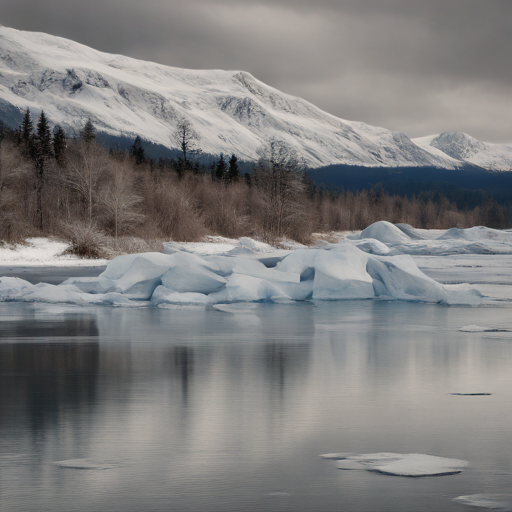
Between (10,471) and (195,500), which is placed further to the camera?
(10,471)

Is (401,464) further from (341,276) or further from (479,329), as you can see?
(341,276)

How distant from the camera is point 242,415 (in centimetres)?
695

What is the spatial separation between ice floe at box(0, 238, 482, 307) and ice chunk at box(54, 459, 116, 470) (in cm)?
1324

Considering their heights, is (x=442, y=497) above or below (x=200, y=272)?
below

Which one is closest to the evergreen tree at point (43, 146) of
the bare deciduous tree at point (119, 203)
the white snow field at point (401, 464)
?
the bare deciduous tree at point (119, 203)

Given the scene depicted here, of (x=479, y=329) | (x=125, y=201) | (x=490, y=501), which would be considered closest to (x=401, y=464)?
(x=490, y=501)

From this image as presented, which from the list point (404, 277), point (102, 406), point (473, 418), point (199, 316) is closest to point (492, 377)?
point (473, 418)

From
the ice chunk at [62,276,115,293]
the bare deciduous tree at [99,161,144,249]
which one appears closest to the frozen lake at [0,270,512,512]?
the ice chunk at [62,276,115,293]

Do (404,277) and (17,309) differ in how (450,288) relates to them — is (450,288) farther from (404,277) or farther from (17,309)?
(17,309)

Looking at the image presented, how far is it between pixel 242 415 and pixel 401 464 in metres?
1.90

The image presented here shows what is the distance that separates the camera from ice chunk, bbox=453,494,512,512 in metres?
4.59

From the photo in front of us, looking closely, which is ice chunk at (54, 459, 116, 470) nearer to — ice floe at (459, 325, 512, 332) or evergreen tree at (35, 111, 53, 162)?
ice floe at (459, 325, 512, 332)

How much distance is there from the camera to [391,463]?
5480mm

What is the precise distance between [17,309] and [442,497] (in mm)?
14206
